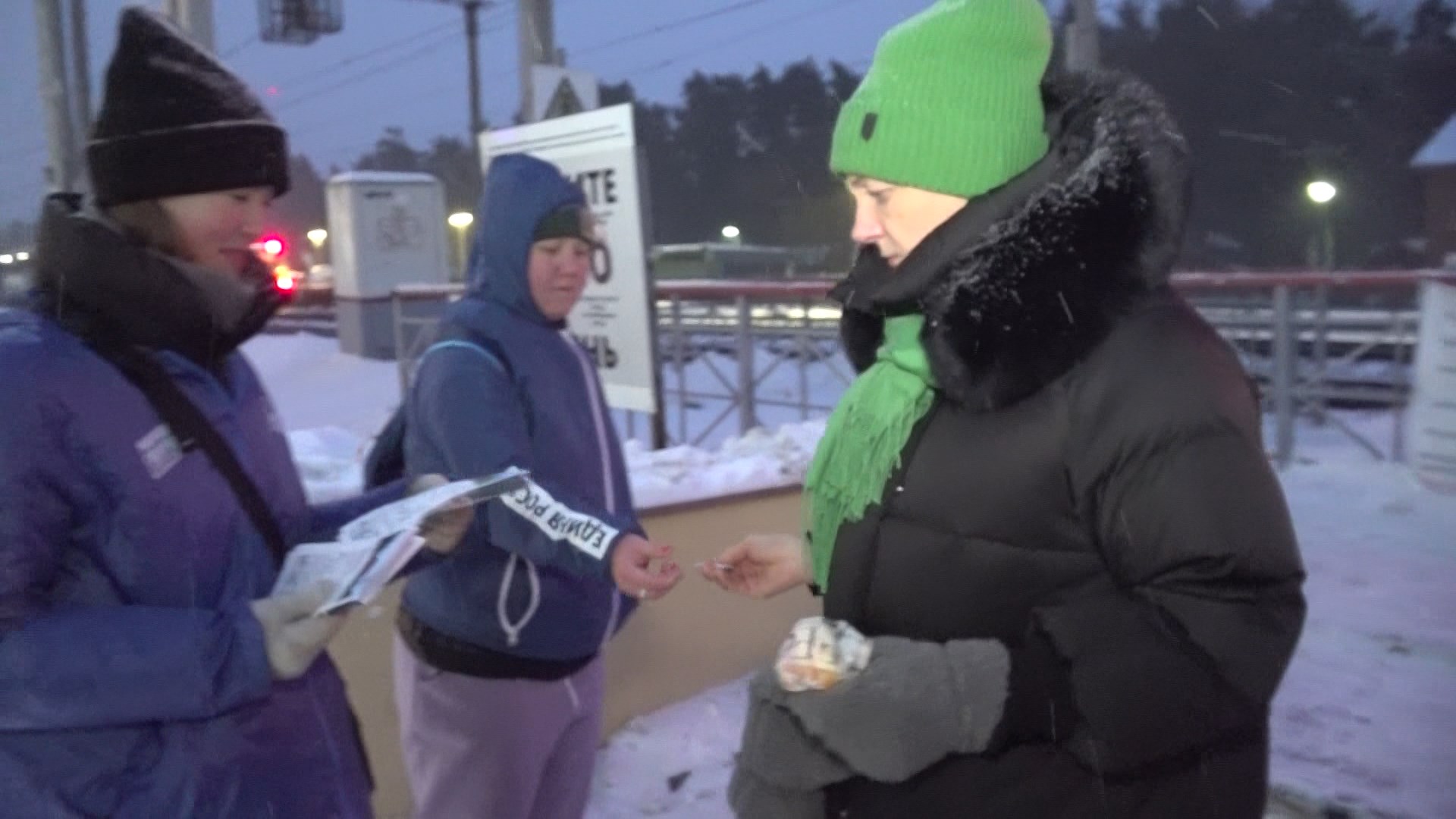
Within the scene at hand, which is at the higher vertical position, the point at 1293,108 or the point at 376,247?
the point at 1293,108

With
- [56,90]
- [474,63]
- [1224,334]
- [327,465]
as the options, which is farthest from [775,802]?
[474,63]

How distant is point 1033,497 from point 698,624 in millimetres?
3041

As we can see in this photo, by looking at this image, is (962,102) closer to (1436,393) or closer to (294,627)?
(294,627)

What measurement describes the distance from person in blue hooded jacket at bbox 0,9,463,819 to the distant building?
2959 centimetres

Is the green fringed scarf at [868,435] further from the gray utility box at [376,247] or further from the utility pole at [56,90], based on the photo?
the gray utility box at [376,247]

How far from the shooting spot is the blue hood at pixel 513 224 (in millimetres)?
2645

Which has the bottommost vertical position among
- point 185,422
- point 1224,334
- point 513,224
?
point 1224,334

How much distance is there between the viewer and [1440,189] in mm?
27703

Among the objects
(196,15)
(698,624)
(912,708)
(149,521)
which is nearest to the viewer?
(912,708)

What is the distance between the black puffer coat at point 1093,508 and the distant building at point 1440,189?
29311mm

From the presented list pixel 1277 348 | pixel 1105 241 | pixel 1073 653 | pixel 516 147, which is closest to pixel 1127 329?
pixel 1105 241

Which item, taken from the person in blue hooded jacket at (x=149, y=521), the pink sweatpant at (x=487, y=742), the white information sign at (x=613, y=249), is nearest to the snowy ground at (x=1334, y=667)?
the white information sign at (x=613, y=249)

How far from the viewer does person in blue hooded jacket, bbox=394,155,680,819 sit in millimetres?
2381

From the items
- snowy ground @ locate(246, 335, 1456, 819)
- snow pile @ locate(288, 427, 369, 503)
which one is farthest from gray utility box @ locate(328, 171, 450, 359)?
snow pile @ locate(288, 427, 369, 503)
